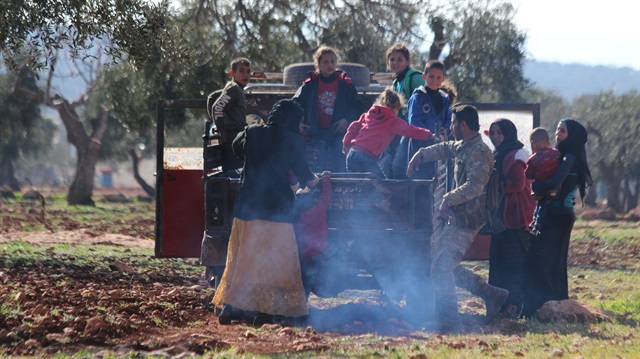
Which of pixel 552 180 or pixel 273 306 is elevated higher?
pixel 552 180

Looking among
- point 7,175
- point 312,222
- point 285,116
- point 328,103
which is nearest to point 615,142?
point 328,103

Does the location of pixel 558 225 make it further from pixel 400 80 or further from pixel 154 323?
pixel 154 323

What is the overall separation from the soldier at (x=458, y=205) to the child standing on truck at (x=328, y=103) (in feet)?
6.01

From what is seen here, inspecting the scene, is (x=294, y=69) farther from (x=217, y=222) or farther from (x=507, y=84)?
(x=507, y=84)

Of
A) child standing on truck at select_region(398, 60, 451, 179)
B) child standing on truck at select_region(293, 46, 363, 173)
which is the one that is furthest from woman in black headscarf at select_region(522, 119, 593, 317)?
child standing on truck at select_region(293, 46, 363, 173)

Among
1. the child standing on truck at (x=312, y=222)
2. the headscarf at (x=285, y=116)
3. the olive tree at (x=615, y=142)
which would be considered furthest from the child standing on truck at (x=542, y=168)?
the olive tree at (x=615, y=142)

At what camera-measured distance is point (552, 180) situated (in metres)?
8.70

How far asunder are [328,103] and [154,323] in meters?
3.19

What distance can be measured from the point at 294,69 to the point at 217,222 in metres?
3.28

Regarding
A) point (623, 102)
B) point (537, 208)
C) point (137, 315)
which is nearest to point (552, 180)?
point (537, 208)

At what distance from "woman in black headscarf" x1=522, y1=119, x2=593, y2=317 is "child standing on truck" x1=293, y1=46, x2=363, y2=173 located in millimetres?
2157

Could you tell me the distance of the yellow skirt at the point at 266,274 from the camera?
803 cm

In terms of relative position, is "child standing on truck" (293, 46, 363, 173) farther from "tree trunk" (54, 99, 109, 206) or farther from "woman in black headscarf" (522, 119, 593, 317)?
"tree trunk" (54, 99, 109, 206)

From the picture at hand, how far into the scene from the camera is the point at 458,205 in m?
8.20
